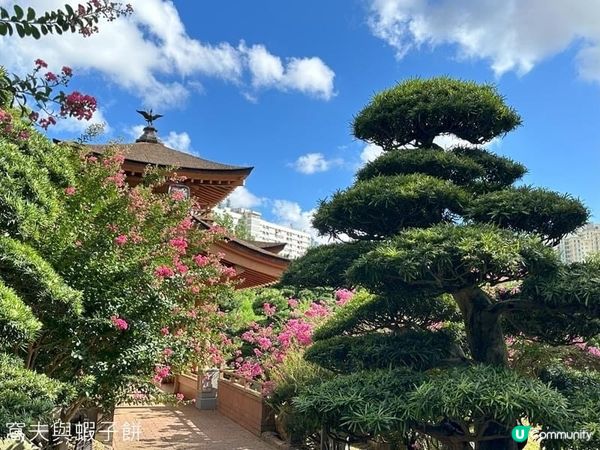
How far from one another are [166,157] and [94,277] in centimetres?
559

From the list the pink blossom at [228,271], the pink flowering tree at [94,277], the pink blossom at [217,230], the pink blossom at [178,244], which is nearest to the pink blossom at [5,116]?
the pink flowering tree at [94,277]

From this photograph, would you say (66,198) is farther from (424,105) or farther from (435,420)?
(435,420)

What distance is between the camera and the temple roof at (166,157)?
27.3ft

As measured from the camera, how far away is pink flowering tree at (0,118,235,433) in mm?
2707

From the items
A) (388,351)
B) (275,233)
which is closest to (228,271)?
(388,351)

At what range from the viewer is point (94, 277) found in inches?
150

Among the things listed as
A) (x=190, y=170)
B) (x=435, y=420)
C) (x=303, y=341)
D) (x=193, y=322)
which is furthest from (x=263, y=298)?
(x=435, y=420)

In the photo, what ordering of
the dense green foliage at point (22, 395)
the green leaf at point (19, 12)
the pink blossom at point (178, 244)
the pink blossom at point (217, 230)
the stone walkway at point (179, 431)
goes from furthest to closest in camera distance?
the stone walkway at point (179, 431) < the pink blossom at point (217, 230) < the pink blossom at point (178, 244) < the dense green foliage at point (22, 395) < the green leaf at point (19, 12)

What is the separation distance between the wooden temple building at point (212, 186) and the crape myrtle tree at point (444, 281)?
3.78 m

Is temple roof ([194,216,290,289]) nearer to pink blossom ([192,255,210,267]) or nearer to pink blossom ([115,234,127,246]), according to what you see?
pink blossom ([192,255,210,267])

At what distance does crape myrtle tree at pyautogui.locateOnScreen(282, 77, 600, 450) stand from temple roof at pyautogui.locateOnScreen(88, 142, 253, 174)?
4.96 metres

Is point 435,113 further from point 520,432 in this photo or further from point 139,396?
point 139,396

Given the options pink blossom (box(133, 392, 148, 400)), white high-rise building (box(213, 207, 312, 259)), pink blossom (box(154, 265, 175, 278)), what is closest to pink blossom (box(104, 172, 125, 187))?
pink blossom (box(154, 265, 175, 278))

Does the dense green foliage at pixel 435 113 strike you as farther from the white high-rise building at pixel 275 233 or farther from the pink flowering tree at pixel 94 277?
the white high-rise building at pixel 275 233
